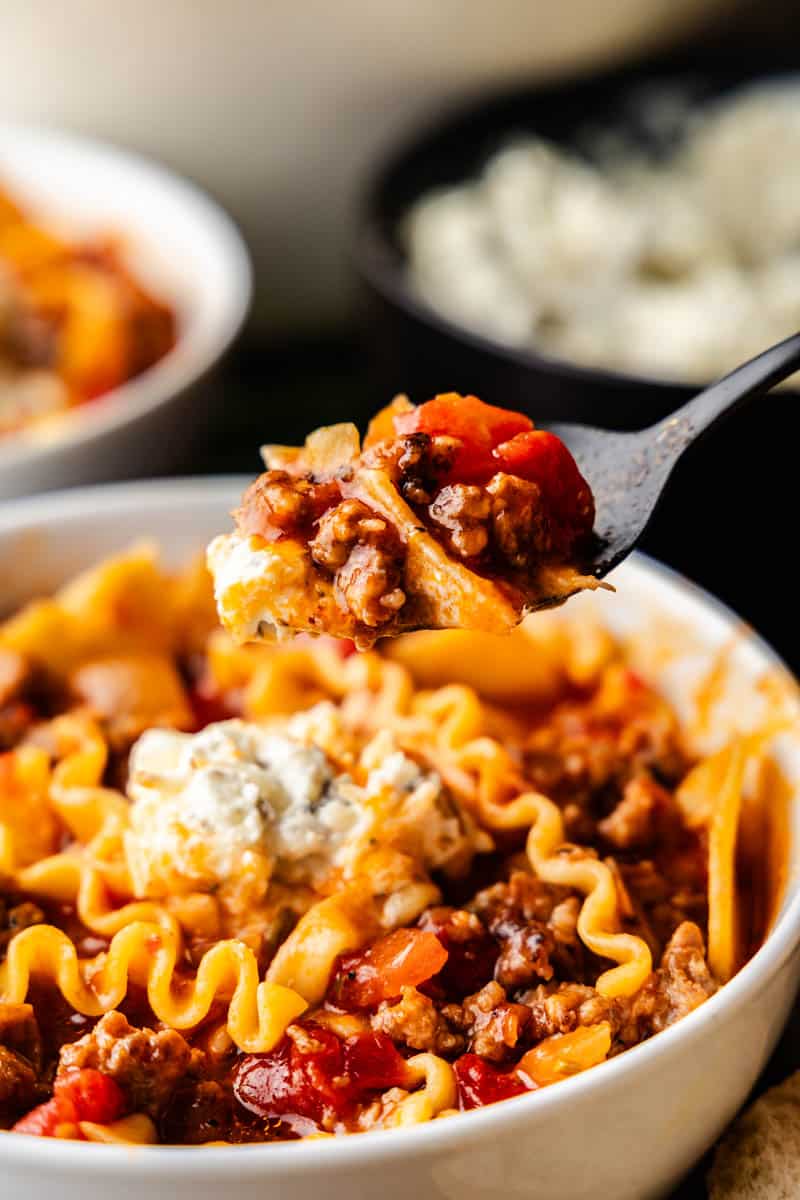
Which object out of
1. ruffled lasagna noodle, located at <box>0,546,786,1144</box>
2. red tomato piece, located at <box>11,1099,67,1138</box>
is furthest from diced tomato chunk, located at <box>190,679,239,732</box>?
red tomato piece, located at <box>11,1099,67,1138</box>

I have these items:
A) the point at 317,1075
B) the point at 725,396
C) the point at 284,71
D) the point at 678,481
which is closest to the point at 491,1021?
the point at 317,1075

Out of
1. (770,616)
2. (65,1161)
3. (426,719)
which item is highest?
(65,1161)

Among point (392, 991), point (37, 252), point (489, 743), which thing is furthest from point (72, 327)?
point (392, 991)

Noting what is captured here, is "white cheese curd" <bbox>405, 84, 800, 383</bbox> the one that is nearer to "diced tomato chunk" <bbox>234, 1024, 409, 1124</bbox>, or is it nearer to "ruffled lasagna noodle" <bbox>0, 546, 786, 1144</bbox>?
"ruffled lasagna noodle" <bbox>0, 546, 786, 1144</bbox>

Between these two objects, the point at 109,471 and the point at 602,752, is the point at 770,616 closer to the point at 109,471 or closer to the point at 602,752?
the point at 602,752

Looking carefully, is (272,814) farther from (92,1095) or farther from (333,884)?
(92,1095)

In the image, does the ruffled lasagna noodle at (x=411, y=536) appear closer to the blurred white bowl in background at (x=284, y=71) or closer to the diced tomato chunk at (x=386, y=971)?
the diced tomato chunk at (x=386, y=971)

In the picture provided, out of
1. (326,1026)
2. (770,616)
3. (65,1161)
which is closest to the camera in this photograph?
(65,1161)

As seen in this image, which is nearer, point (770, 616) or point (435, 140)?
point (770, 616)
